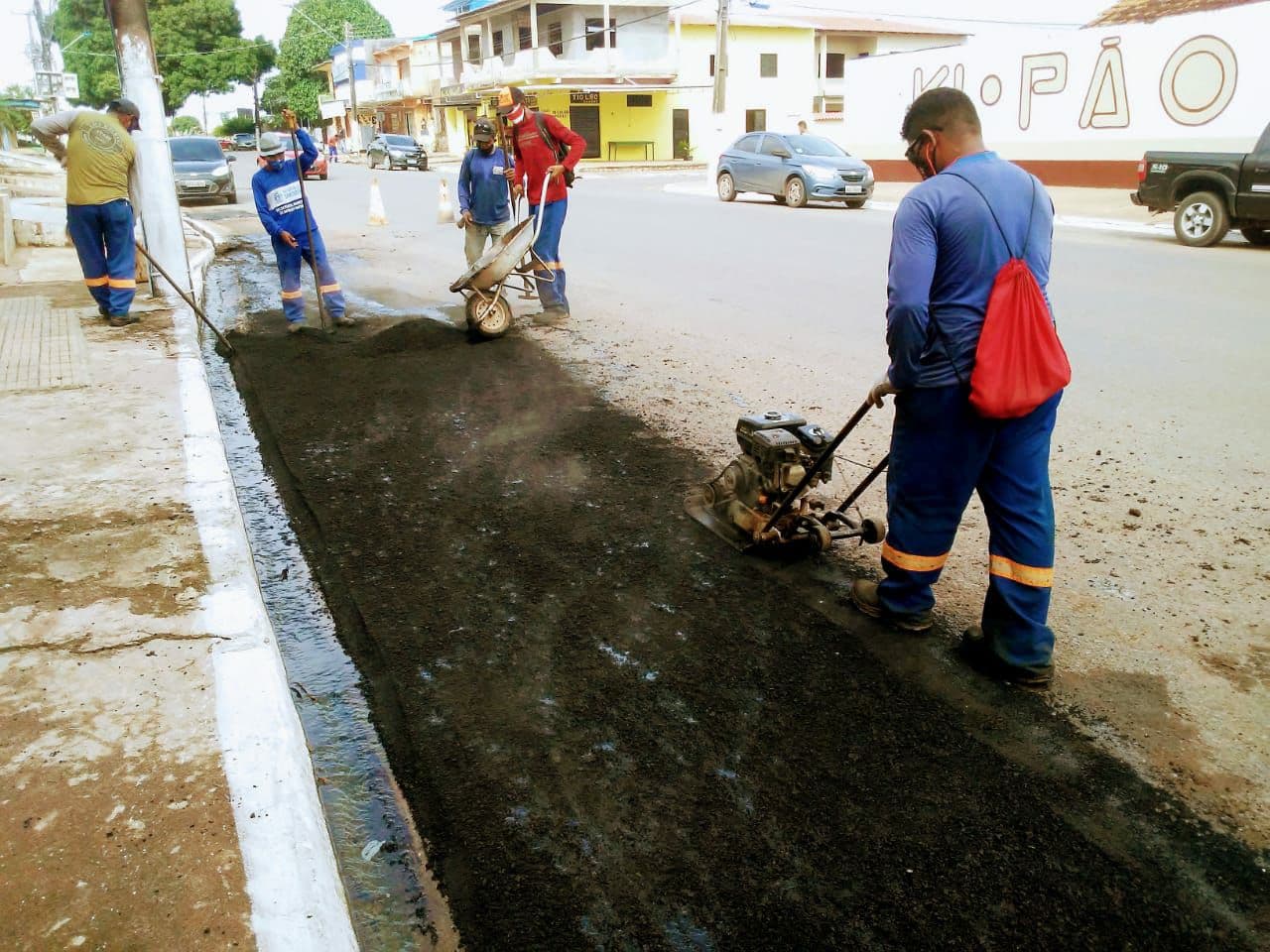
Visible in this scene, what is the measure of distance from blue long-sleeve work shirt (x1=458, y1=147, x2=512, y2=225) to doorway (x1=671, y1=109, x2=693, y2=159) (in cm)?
4131

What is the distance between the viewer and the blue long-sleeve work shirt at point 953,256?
3.07 m

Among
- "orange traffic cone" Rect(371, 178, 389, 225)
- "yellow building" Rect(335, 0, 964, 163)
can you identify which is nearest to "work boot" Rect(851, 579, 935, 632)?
"orange traffic cone" Rect(371, 178, 389, 225)

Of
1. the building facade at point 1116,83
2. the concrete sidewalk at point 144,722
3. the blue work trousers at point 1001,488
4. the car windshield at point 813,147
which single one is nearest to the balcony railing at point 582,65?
the building facade at point 1116,83

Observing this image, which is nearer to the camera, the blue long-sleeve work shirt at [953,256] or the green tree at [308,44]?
the blue long-sleeve work shirt at [953,256]

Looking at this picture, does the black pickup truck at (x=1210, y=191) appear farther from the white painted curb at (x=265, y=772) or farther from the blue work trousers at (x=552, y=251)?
the white painted curb at (x=265, y=772)

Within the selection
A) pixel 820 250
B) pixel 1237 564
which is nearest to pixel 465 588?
pixel 1237 564

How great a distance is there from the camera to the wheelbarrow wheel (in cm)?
832

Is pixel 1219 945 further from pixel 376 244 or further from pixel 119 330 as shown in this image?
pixel 376 244

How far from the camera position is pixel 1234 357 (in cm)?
743

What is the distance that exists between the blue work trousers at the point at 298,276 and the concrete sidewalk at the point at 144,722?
12.0ft

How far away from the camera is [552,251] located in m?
9.27

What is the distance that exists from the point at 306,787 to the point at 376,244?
13.8 meters

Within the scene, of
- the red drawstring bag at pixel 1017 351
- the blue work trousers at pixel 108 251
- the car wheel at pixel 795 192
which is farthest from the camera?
the car wheel at pixel 795 192

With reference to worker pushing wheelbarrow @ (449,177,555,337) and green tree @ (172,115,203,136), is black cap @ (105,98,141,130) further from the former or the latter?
green tree @ (172,115,203,136)
